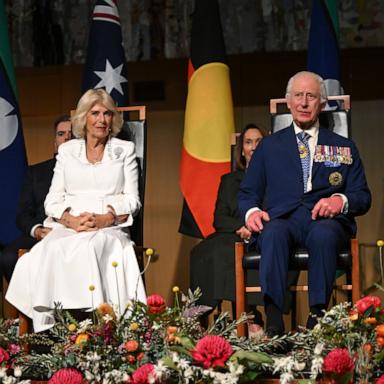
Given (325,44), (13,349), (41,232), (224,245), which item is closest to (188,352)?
(13,349)

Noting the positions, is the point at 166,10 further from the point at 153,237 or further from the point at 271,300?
the point at 271,300

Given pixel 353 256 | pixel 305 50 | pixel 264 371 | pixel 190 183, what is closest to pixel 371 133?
pixel 305 50

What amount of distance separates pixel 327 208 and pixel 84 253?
958 mm

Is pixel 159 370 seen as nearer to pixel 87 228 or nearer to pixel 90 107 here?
pixel 87 228

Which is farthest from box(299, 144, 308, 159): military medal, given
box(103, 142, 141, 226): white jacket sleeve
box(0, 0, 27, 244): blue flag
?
box(0, 0, 27, 244): blue flag

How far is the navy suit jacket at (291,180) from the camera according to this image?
359 centimetres

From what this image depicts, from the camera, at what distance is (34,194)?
4441 mm

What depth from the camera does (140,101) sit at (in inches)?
245

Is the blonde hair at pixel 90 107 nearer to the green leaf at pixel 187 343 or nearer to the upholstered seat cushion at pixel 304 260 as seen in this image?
the upholstered seat cushion at pixel 304 260

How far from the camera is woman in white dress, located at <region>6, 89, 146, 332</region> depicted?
3592mm

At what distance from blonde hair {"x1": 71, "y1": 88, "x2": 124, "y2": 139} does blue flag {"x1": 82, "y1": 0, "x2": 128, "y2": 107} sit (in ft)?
3.76

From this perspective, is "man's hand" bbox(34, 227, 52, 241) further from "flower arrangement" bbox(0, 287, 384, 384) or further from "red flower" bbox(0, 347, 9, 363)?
"red flower" bbox(0, 347, 9, 363)

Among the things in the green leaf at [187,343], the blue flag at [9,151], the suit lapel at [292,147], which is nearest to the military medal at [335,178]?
the suit lapel at [292,147]

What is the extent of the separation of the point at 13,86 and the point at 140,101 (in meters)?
1.15
